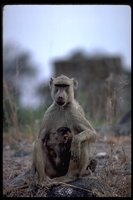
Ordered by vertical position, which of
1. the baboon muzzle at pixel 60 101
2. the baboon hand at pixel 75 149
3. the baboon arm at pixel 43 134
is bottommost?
the baboon hand at pixel 75 149

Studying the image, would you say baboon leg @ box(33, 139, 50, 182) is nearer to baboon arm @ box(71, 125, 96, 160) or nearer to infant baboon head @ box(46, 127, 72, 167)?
infant baboon head @ box(46, 127, 72, 167)

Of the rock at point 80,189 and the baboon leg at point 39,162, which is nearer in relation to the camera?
the rock at point 80,189

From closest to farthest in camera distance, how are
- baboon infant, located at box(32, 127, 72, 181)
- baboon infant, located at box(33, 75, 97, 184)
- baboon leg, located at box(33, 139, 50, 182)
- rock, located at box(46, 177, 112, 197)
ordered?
rock, located at box(46, 177, 112, 197)
baboon infant, located at box(33, 75, 97, 184)
baboon leg, located at box(33, 139, 50, 182)
baboon infant, located at box(32, 127, 72, 181)

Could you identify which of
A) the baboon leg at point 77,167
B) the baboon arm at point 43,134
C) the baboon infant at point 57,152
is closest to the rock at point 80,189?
the baboon leg at point 77,167

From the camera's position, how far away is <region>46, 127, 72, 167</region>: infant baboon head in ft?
23.0

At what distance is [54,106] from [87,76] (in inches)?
618

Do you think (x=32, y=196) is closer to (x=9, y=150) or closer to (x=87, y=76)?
(x=9, y=150)

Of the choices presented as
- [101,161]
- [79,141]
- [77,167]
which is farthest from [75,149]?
[101,161]

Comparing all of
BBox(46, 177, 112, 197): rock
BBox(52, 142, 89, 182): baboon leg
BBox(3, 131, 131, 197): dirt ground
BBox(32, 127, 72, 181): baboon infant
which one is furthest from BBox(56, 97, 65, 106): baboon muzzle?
BBox(46, 177, 112, 197): rock

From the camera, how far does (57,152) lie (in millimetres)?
7062

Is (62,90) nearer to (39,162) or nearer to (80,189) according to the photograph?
(39,162)

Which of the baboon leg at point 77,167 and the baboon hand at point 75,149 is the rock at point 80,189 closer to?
the baboon leg at point 77,167

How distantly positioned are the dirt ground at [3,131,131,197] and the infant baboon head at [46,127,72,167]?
586 mm

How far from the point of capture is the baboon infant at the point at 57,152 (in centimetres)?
701
